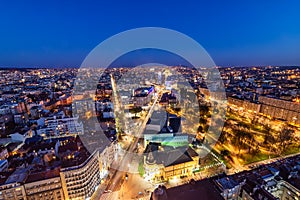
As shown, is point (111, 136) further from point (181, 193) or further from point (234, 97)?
point (234, 97)

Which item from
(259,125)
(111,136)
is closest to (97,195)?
(111,136)

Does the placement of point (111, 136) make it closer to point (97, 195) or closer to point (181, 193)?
point (97, 195)

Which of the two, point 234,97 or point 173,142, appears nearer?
point 173,142

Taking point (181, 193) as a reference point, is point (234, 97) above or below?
above

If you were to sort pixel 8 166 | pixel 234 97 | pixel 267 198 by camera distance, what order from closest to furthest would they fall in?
pixel 267 198, pixel 8 166, pixel 234 97

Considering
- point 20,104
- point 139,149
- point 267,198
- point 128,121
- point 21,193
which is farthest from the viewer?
point 20,104

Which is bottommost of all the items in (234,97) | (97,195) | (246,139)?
(97,195)

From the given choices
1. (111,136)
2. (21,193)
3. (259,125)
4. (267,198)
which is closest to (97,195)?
(21,193)

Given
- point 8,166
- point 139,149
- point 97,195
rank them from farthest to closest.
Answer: point 139,149
point 8,166
point 97,195

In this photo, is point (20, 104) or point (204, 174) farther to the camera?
point (20, 104)
